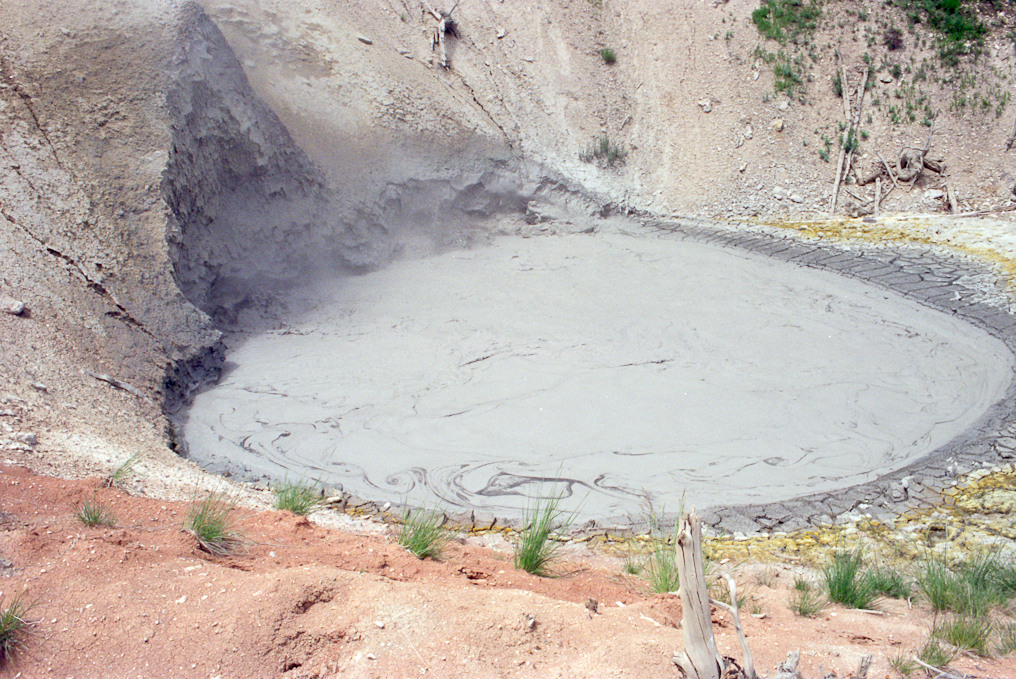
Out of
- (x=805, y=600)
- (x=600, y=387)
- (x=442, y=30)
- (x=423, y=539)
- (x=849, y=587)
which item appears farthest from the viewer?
(x=442, y=30)

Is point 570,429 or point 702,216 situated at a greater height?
point 702,216

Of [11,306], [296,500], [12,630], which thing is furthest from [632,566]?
[11,306]

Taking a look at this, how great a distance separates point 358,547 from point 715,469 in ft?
8.68

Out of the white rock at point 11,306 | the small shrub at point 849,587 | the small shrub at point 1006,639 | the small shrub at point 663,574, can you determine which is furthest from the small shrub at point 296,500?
the small shrub at point 1006,639

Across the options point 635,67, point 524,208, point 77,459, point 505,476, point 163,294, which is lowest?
point 505,476

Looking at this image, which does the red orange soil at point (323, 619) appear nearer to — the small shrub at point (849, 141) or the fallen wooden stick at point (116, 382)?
the fallen wooden stick at point (116, 382)

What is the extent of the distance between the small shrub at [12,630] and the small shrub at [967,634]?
3.24m

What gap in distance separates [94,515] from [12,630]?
0.83 metres

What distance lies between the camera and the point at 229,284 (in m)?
7.91

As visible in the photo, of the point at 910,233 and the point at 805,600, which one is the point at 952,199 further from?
the point at 805,600

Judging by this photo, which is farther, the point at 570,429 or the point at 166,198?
the point at 166,198

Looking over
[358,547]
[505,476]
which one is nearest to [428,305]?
[505,476]

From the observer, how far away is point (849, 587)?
130 inches

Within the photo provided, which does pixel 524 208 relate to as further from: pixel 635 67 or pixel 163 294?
pixel 163 294
